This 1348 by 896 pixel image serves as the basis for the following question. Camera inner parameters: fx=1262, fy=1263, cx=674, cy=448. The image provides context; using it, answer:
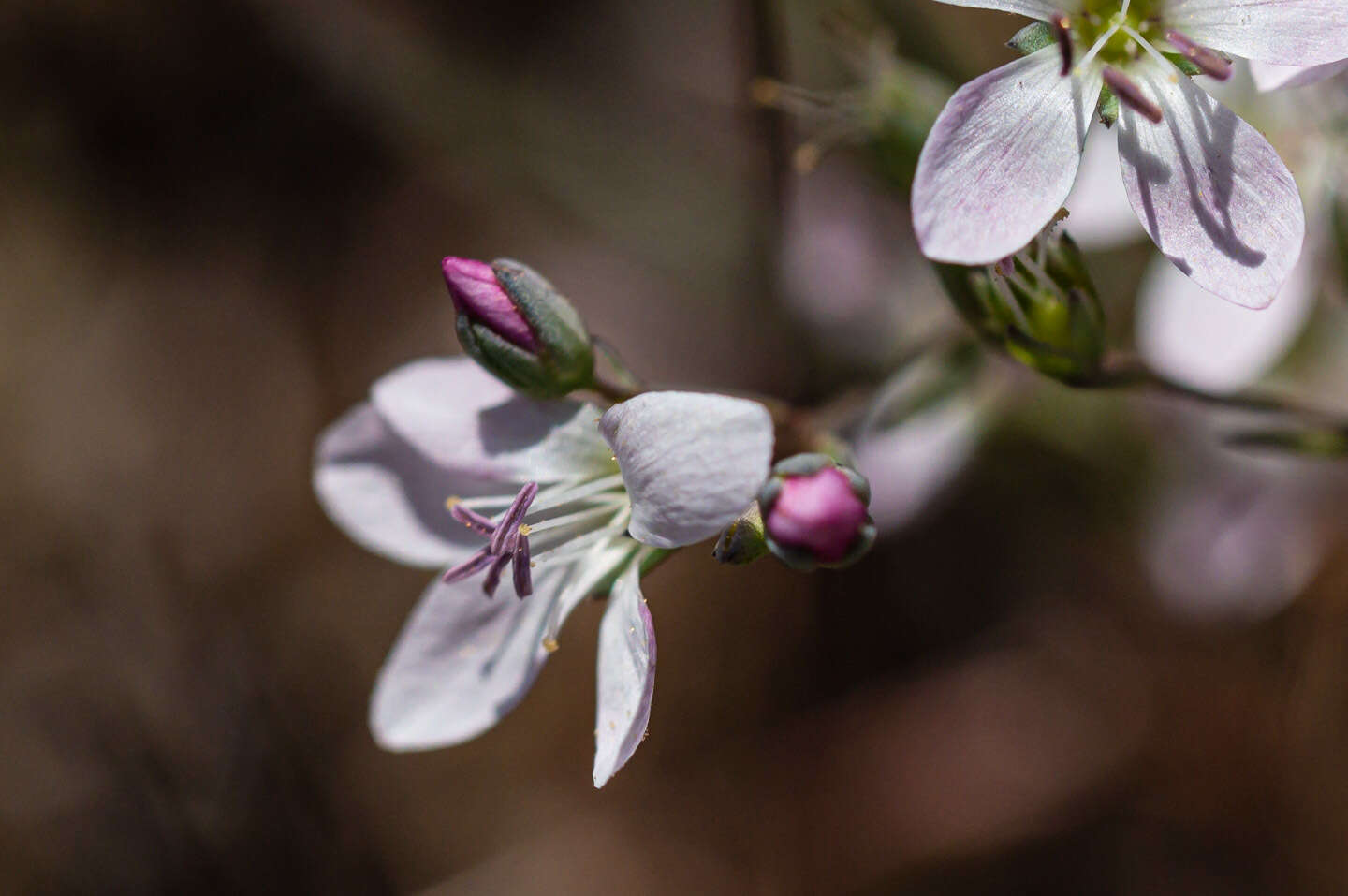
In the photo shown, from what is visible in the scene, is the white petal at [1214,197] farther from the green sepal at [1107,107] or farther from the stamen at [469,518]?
the stamen at [469,518]

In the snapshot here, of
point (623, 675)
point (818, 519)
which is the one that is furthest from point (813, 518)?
point (623, 675)

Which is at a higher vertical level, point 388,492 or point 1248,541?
point 388,492

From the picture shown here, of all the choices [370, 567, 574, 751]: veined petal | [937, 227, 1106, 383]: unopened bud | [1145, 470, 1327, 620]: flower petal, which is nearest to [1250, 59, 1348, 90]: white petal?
[937, 227, 1106, 383]: unopened bud

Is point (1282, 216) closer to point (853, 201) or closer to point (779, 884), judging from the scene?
point (853, 201)

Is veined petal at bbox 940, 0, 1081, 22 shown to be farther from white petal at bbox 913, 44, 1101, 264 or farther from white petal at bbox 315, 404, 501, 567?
white petal at bbox 315, 404, 501, 567

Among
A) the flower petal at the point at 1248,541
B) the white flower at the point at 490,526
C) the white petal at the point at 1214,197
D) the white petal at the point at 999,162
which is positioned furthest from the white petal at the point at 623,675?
the flower petal at the point at 1248,541

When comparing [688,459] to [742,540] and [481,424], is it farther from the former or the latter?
[481,424]
